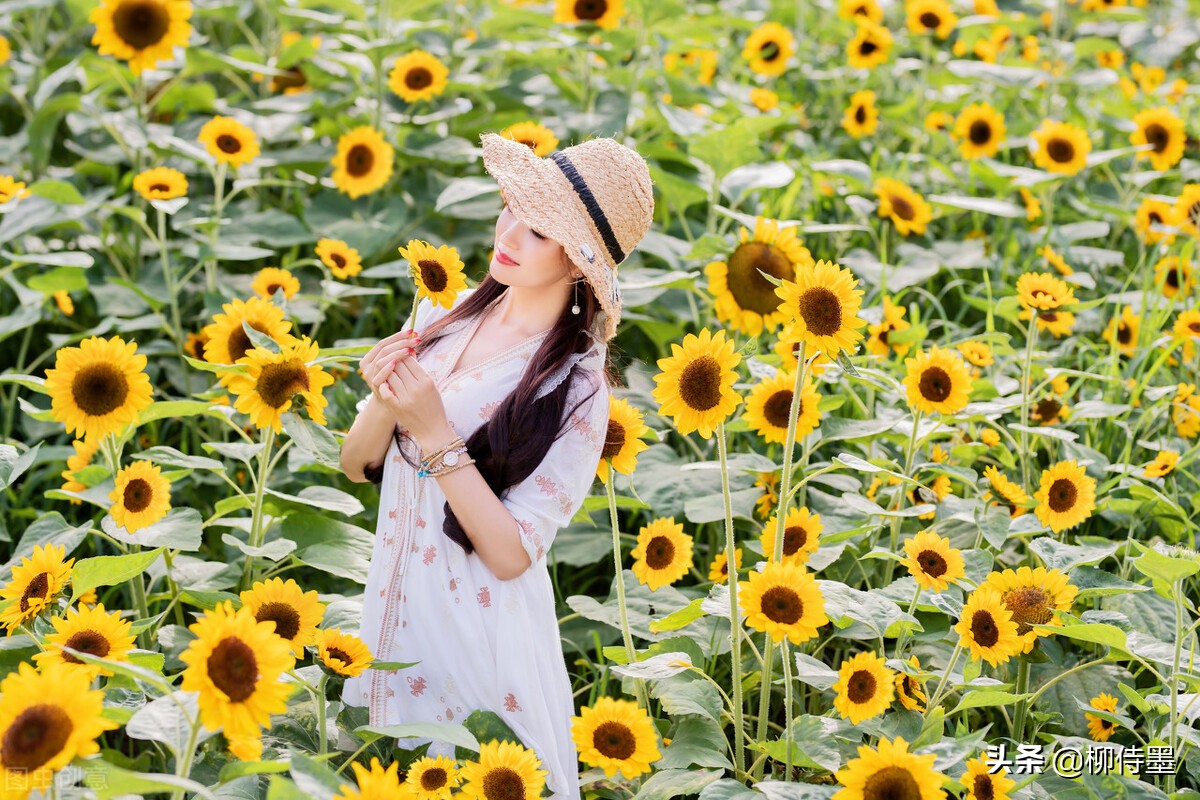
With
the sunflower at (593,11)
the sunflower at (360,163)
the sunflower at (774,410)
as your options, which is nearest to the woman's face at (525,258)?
the sunflower at (774,410)

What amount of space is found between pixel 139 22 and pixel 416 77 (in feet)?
2.38

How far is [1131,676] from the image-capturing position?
2.09 metres

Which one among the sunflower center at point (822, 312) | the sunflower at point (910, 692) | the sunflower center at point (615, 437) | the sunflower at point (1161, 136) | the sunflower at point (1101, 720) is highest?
the sunflower center at point (822, 312)

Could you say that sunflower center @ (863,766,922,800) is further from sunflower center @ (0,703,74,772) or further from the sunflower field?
sunflower center @ (0,703,74,772)

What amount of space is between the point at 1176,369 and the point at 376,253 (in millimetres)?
2063

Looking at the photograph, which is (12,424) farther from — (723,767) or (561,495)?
(723,767)

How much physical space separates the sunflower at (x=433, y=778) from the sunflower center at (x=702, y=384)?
577mm

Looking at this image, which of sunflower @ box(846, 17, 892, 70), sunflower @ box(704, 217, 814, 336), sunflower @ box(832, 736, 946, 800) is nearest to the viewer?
sunflower @ box(832, 736, 946, 800)

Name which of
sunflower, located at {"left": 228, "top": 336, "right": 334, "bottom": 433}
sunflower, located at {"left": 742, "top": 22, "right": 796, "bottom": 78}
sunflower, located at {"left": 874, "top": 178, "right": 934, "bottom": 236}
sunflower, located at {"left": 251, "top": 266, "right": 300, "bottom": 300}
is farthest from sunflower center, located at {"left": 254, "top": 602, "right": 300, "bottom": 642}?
sunflower, located at {"left": 742, "top": 22, "right": 796, "bottom": 78}

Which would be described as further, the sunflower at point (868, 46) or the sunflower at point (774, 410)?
the sunflower at point (868, 46)

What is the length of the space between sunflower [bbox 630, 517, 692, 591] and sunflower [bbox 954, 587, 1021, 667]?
0.45 metres

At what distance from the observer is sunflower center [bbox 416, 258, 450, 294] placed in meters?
1.75

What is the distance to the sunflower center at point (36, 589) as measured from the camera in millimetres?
1707

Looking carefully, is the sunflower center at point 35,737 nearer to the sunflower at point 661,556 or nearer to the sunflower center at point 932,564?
the sunflower at point 661,556
